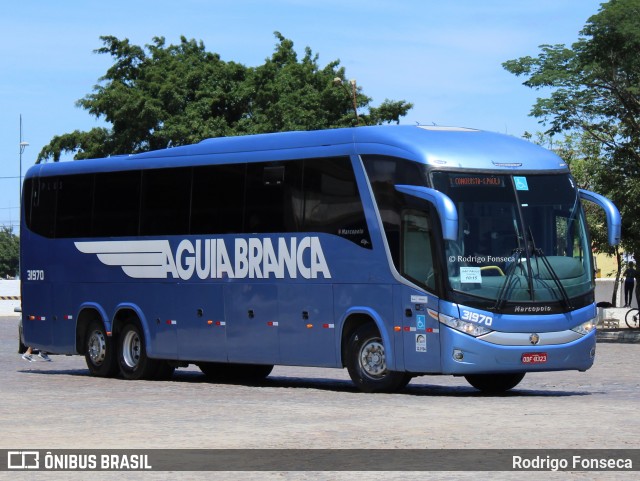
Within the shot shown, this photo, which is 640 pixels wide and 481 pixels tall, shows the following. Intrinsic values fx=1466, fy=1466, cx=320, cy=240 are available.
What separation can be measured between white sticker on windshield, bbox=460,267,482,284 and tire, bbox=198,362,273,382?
641cm

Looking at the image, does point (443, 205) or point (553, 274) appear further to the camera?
point (553, 274)

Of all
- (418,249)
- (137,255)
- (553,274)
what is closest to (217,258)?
(137,255)

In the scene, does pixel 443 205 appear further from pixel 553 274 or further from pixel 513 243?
pixel 553 274

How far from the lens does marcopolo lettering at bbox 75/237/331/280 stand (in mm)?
21359

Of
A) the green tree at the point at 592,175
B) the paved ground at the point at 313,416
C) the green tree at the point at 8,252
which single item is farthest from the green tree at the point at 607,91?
the green tree at the point at 8,252

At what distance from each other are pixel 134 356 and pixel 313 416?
914cm

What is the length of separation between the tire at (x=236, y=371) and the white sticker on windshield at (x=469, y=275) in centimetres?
641

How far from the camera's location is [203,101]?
212ft

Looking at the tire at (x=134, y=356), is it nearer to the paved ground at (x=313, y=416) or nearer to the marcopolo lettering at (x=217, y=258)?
the paved ground at (x=313, y=416)

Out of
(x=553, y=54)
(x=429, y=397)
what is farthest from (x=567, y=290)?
(x=553, y=54)

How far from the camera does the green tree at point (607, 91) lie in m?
38.5

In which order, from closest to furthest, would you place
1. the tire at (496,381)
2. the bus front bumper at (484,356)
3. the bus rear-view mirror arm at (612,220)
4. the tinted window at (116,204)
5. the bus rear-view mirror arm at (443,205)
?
the bus rear-view mirror arm at (443,205) < the bus front bumper at (484,356) < the bus rear-view mirror arm at (612,220) < the tire at (496,381) < the tinted window at (116,204)

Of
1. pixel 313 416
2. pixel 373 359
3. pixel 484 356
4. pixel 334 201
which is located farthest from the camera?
pixel 334 201

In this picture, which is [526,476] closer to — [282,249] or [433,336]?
[433,336]
